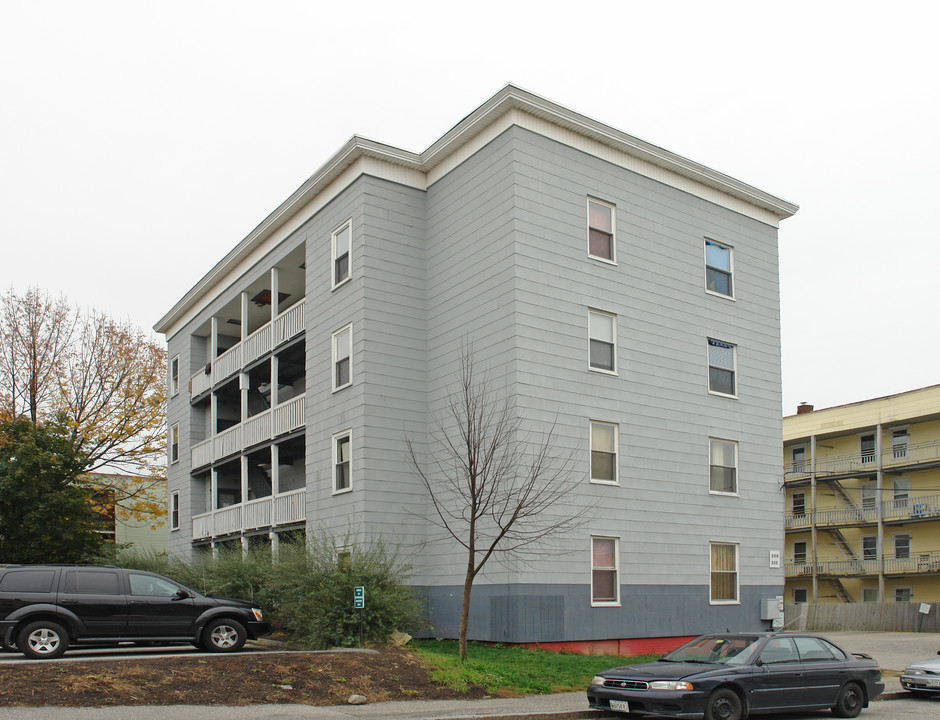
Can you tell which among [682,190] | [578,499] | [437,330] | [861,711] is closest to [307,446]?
[437,330]

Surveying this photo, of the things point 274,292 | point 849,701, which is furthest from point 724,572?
point 274,292

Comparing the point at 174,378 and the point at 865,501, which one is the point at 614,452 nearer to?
the point at 174,378

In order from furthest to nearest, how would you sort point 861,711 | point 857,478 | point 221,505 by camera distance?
point 857,478 < point 221,505 < point 861,711

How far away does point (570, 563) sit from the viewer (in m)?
21.8

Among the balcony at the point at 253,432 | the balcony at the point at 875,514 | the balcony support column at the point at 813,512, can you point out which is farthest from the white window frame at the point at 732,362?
the balcony support column at the point at 813,512

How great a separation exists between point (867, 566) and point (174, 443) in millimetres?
36427

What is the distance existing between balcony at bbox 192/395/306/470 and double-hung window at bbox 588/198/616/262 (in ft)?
→ 29.8

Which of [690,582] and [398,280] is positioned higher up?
[398,280]

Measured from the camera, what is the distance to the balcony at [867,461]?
5047 centimetres

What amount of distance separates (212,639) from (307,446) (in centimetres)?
924

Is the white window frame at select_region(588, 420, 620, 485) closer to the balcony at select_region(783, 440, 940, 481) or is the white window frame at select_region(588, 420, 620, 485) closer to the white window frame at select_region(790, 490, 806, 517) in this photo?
the balcony at select_region(783, 440, 940, 481)

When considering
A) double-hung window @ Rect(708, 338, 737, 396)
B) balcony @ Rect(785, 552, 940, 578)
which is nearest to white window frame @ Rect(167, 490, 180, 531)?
double-hung window @ Rect(708, 338, 737, 396)

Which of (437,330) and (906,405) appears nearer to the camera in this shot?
(437,330)

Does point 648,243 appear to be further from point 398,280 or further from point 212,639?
point 212,639
